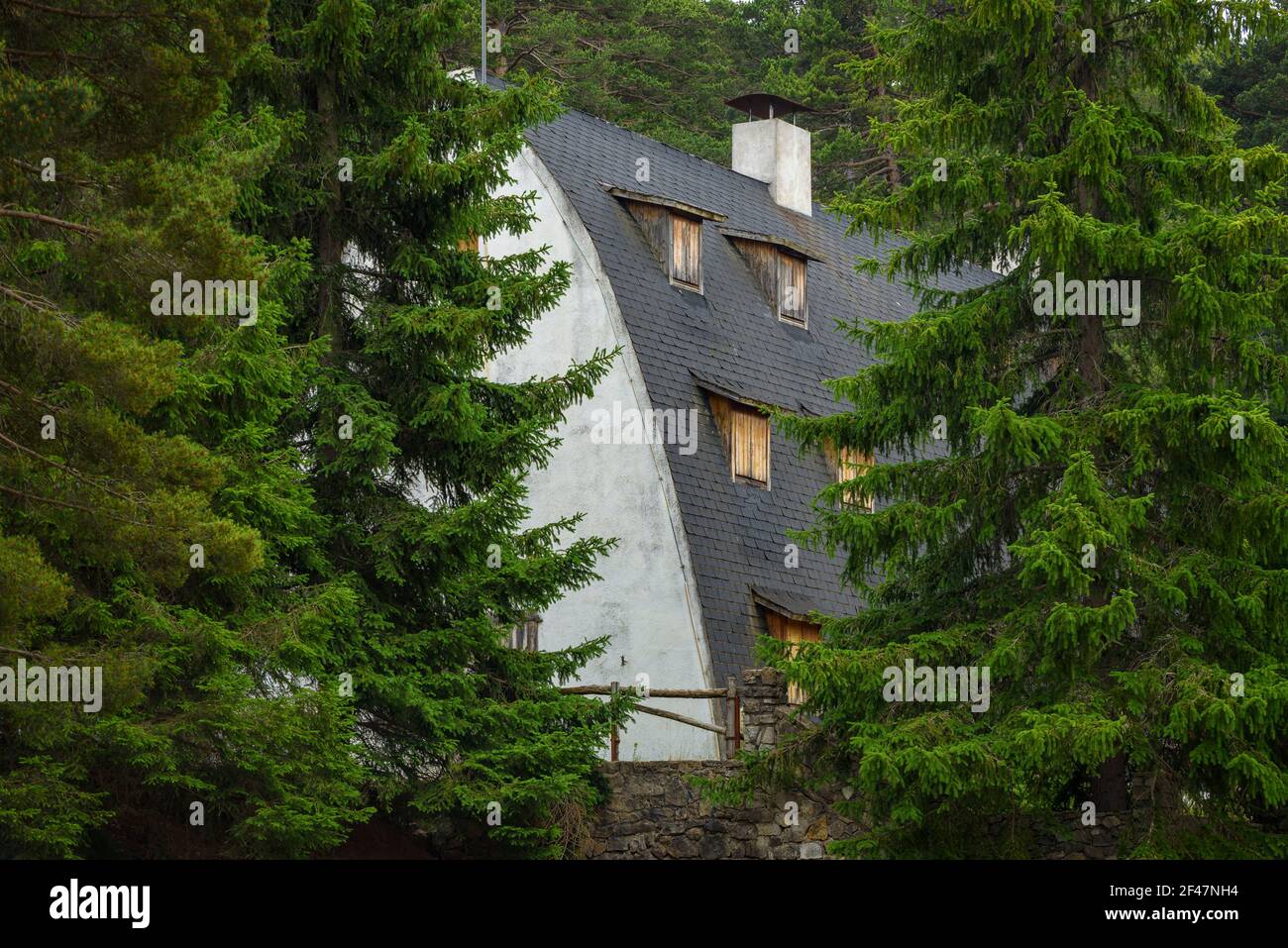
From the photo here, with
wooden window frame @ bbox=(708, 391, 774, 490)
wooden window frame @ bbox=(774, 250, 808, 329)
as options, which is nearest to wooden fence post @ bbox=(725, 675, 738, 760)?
wooden window frame @ bbox=(708, 391, 774, 490)

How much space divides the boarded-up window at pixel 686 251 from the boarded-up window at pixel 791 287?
6.45 ft

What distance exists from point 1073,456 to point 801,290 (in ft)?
44.4

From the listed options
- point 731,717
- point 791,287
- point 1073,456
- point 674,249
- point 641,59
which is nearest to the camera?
point 1073,456

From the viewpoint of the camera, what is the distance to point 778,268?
27.6 metres

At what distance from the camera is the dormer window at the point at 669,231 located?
83.2 feet

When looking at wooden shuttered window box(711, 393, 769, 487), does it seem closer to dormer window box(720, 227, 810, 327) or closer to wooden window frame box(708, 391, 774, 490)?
wooden window frame box(708, 391, 774, 490)

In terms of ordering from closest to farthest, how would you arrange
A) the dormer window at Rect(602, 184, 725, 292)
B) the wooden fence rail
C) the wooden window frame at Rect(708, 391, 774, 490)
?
1. the wooden fence rail
2. the wooden window frame at Rect(708, 391, 774, 490)
3. the dormer window at Rect(602, 184, 725, 292)

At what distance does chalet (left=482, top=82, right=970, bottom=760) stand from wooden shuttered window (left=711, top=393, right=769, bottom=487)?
0.02m

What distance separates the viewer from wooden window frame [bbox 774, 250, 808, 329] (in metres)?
27.3

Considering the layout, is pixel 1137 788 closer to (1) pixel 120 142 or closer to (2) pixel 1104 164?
(2) pixel 1104 164

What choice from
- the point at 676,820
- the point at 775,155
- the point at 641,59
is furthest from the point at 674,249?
the point at 641,59

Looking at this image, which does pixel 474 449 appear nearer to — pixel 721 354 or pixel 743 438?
pixel 743 438

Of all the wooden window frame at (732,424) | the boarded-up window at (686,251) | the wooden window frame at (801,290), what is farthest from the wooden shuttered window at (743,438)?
the wooden window frame at (801,290)
